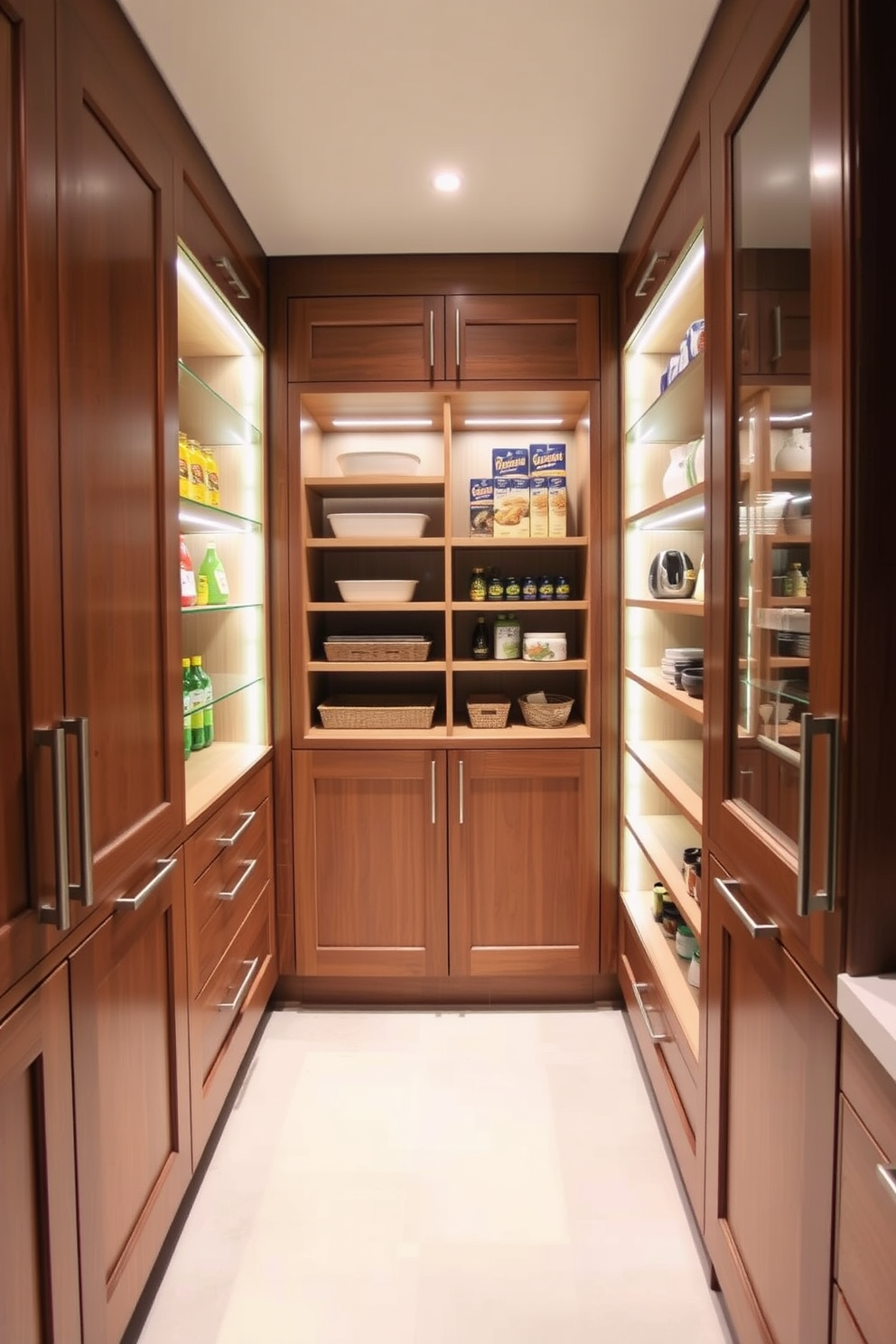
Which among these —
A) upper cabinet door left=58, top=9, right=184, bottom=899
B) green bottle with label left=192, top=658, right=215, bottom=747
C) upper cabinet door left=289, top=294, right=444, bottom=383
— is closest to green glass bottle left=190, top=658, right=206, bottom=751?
green bottle with label left=192, top=658, right=215, bottom=747

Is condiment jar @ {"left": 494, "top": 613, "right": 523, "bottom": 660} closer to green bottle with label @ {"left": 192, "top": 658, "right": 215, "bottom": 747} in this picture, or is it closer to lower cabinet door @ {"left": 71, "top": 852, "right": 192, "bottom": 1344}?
green bottle with label @ {"left": 192, "top": 658, "right": 215, "bottom": 747}

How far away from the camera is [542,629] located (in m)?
2.83

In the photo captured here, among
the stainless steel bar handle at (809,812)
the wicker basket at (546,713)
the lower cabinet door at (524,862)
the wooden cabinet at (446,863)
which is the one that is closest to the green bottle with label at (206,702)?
the wooden cabinet at (446,863)

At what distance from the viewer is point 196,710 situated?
1.98 meters

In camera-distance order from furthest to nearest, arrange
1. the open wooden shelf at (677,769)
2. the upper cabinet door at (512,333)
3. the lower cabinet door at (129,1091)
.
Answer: the upper cabinet door at (512,333) → the open wooden shelf at (677,769) → the lower cabinet door at (129,1091)

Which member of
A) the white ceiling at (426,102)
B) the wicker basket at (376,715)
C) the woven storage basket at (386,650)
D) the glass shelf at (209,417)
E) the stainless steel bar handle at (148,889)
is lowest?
the stainless steel bar handle at (148,889)

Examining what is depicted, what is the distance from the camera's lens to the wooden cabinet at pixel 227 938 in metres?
1.77

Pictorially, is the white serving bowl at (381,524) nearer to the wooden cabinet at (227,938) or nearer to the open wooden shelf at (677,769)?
the wooden cabinet at (227,938)

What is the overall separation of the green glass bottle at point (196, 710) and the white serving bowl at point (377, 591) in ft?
1.90

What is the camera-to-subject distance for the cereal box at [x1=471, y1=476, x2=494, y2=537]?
2.64 m

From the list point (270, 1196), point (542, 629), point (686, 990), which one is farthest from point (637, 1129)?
point (542, 629)

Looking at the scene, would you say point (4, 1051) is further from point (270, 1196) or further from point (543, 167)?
point (543, 167)

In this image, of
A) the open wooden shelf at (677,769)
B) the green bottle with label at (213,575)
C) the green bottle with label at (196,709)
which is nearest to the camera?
the open wooden shelf at (677,769)

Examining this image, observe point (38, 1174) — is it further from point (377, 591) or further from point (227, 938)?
point (377, 591)
